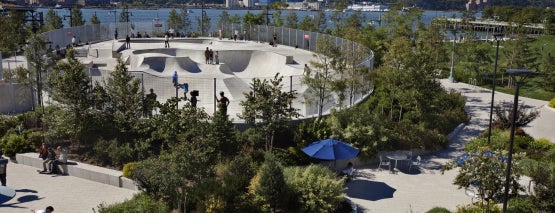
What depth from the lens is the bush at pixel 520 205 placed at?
1338 centimetres

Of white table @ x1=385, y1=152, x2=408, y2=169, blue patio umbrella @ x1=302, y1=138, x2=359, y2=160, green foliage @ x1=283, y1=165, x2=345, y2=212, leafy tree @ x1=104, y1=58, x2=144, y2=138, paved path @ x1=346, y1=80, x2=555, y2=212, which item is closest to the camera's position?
green foliage @ x1=283, y1=165, x2=345, y2=212

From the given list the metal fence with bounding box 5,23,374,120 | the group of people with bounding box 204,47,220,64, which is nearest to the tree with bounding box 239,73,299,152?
A: the metal fence with bounding box 5,23,374,120

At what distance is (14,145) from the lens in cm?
1761

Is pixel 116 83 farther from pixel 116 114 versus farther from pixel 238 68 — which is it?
pixel 238 68

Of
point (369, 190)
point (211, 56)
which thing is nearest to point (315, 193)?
point (369, 190)

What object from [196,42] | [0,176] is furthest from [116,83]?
[196,42]

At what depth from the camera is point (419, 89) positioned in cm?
2136

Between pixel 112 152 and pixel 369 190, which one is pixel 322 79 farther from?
pixel 112 152

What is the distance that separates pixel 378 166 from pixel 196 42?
33.2m

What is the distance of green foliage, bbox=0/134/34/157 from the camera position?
57.5 feet

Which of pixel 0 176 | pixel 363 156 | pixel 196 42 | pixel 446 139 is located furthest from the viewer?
pixel 196 42

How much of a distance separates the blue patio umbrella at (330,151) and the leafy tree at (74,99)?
7.89m

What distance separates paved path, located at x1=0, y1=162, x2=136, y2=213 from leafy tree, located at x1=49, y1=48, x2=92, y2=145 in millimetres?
1879

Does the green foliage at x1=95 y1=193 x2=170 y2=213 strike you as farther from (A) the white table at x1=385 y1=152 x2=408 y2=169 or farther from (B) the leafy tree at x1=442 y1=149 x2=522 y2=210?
(A) the white table at x1=385 y1=152 x2=408 y2=169
